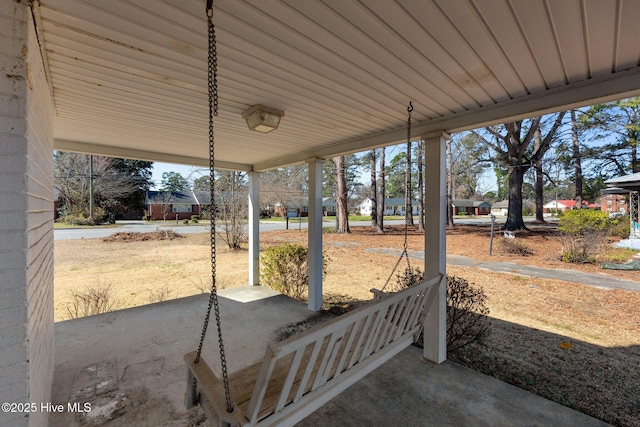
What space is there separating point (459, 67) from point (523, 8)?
551 mm

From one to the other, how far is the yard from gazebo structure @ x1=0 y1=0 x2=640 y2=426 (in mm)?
1112

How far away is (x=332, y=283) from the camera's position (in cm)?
655

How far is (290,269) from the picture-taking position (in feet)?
18.5

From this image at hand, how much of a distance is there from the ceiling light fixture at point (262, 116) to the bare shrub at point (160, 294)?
172 inches

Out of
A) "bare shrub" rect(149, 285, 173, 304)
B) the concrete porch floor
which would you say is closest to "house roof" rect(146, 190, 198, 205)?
"bare shrub" rect(149, 285, 173, 304)

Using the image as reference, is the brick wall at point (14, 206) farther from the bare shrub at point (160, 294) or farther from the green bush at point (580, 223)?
the green bush at point (580, 223)

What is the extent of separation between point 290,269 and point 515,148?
12433 millimetres

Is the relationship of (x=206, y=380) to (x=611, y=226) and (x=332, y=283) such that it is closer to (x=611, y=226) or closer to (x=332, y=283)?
(x=332, y=283)

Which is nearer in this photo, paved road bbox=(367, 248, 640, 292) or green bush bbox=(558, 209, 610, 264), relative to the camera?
paved road bbox=(367, 248, 640, 292)

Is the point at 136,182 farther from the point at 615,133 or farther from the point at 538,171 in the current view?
the point at 615,133

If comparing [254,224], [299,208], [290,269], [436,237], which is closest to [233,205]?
[254,224]

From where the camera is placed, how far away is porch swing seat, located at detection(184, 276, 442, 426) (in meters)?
1.39

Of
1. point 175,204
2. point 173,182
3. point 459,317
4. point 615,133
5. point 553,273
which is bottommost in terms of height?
point 553,273

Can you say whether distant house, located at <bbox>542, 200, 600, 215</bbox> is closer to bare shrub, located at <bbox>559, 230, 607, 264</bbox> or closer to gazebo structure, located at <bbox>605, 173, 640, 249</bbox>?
gazebo structure, located at <bbox>605, 173, 640, 249</bbox>
